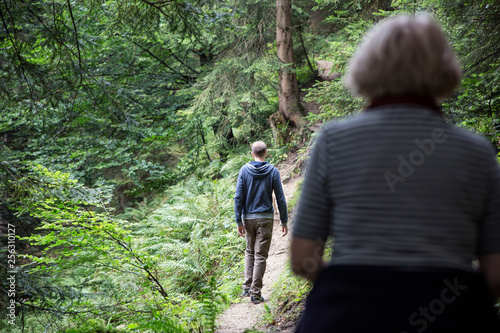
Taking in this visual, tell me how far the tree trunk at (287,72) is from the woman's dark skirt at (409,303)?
12843 millimetres

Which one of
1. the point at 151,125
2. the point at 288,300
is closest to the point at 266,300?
the point at 288,300

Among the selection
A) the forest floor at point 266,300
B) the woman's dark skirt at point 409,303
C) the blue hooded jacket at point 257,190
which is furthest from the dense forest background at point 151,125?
the woman's dark skirt at point 409,303

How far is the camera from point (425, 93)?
58.4 inches

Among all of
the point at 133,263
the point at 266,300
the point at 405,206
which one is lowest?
the point at 405,206

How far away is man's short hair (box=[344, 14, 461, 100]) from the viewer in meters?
1.46

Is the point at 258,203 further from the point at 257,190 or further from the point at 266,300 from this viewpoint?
the point at 266,300

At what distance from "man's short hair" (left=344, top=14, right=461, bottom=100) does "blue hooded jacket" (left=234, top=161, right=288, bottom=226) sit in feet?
17.0

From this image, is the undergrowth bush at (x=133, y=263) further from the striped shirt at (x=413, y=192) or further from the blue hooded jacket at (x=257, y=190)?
the striped shirt at (x=413, y=192)

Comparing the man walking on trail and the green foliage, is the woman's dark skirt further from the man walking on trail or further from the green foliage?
the man walking on trail

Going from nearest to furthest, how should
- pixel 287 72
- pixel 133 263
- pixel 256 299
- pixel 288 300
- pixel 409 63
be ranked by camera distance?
1. pixel 409 63
2. pixel 288 300
3. pixel 133 263
4. pixel 256 299
5. pixel 287 72

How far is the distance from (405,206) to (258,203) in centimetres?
536

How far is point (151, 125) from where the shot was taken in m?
16.2

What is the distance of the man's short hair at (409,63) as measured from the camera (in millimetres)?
1458

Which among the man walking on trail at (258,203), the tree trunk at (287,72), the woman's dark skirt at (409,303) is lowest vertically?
the woman's dark skirt at (409,303)
